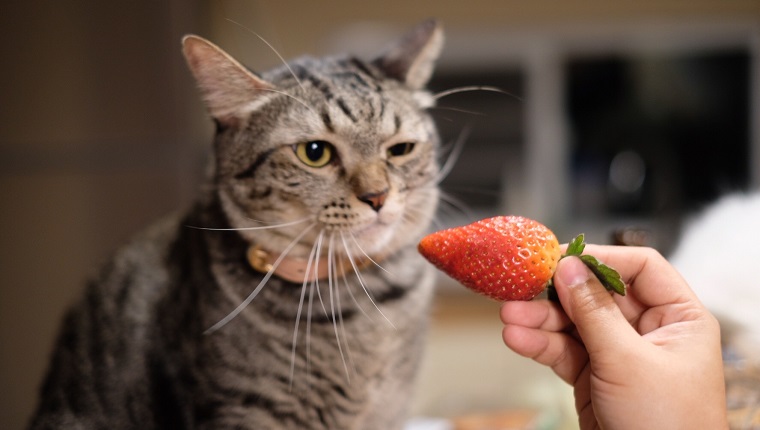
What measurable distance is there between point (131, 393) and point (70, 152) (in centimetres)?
93

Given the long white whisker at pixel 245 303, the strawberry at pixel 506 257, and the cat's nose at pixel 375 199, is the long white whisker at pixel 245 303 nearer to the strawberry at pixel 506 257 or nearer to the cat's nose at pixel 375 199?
the cat's nose at pixel 375 199

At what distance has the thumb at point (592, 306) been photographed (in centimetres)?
66

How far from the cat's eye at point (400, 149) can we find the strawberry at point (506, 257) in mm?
238

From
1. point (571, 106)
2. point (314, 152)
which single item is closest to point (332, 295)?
point (314, 152)

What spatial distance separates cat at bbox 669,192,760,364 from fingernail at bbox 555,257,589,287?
0.39 m

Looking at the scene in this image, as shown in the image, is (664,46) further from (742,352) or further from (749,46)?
(742,352)

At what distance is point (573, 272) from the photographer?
0.67 meters

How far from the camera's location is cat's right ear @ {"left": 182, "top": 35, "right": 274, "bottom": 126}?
2.56 ft

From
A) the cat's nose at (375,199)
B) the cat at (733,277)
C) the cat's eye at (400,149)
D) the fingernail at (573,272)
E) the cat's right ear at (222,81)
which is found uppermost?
the cat's right ear at (222,81)

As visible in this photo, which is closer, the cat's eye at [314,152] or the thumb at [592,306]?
the thumb at [592,306]

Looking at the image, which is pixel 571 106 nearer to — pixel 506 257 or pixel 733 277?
pixel 733 277

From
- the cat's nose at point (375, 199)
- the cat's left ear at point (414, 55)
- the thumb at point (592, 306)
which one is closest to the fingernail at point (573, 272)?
the thumb at point (592, 306)

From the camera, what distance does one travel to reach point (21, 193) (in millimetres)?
1578

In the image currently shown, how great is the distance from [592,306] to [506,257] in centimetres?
12
